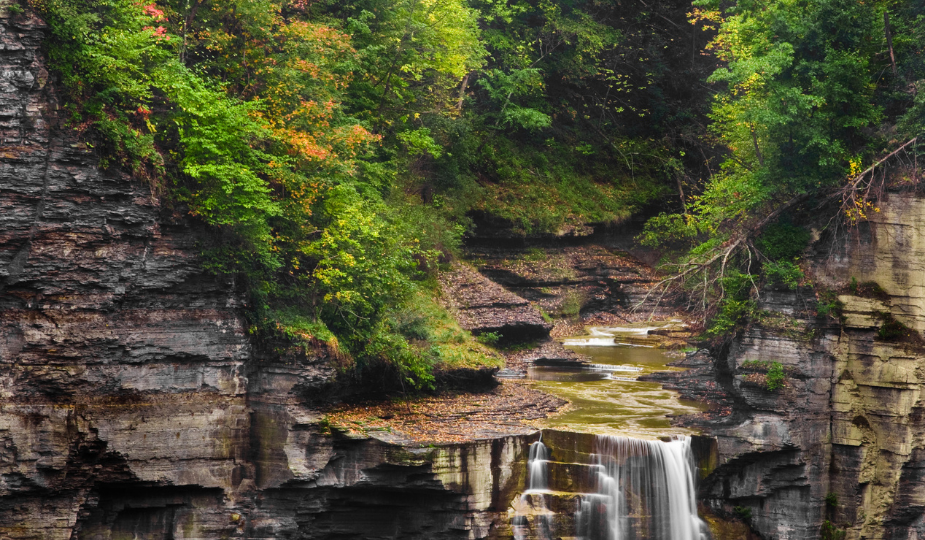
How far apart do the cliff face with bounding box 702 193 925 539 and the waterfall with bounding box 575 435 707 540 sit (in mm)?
1210

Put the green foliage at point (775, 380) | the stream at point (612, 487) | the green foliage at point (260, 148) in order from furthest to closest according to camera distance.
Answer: the green foliage at point (775, 380), the stream at point (612, 487), the green foliage at point (260, 148)

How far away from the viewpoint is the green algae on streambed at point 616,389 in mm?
20148

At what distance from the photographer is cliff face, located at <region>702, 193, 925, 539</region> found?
65.4 feet

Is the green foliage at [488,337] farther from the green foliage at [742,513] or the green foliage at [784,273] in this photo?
the green foliage at [742,513]

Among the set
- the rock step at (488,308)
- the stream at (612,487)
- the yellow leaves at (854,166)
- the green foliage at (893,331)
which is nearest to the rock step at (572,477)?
the stream at (612,487)

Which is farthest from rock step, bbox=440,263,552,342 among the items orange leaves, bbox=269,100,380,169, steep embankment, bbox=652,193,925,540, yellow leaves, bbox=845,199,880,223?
yellow leaves, bbox=845,199,880,223

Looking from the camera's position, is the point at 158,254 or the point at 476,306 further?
the point at 476,306

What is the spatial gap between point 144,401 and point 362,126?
9.33 m

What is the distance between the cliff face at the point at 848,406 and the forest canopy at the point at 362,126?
1629 mm

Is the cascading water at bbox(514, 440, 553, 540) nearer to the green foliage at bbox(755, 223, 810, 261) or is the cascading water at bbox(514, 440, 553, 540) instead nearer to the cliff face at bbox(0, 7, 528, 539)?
the cliff face at bbox(0, 7, 528, 539)

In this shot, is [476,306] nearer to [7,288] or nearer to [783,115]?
[783,115]

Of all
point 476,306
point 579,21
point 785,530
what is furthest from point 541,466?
point 579,21

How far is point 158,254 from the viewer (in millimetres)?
17062

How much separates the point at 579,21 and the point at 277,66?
1934cm
